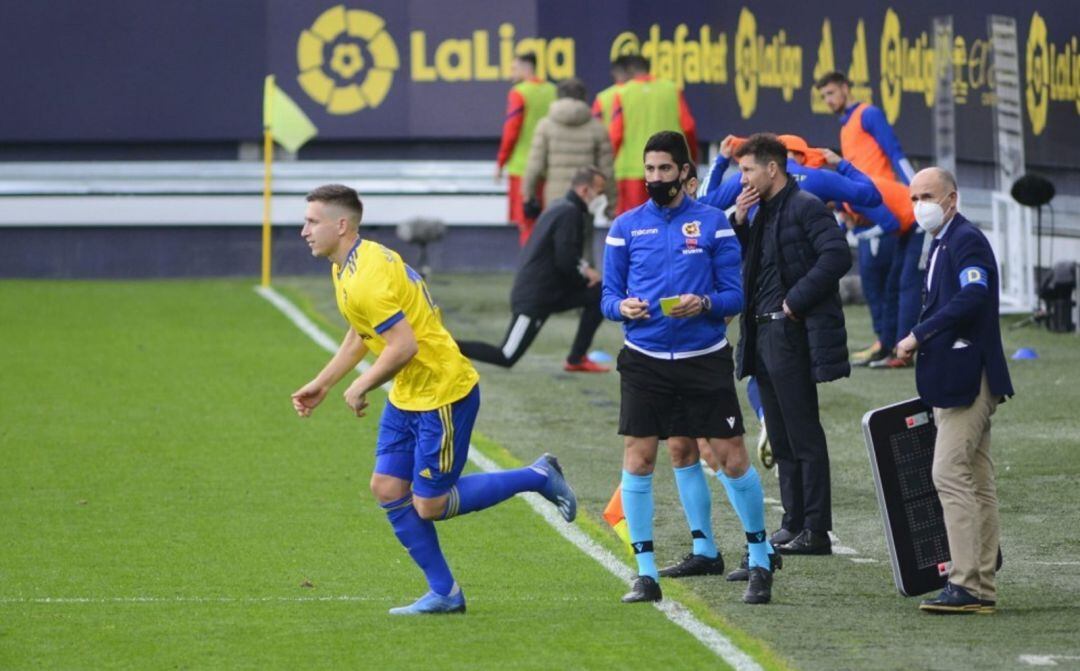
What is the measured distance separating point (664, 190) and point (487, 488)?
4.69 feet

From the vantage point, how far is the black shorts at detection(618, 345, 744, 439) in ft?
29.5

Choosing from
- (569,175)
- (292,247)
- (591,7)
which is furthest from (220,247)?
(569,175)

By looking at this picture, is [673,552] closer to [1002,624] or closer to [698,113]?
[1002,624]

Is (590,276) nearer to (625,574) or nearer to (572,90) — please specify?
(572,90)

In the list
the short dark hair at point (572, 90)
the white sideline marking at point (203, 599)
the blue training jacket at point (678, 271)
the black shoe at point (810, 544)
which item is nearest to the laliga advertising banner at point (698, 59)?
the short dark hair at point (572, 90)

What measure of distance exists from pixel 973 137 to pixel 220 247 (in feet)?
Result: 32.6

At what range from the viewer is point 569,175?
20.4 meters

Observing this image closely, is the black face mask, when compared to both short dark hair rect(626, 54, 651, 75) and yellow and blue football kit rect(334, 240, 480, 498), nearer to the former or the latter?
yellow and blue football kit rect(334, 240, 480, 498)

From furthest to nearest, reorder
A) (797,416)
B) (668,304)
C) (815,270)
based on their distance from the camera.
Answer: (797,416)
(815,270)
(668,304)

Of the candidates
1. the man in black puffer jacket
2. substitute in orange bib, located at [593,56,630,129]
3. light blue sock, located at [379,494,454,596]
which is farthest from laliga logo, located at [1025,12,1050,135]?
light blue sock, located at [379,494,454,596]

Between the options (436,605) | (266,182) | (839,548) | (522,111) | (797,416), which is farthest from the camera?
(266,182)

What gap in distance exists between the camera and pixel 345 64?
26.8 meters

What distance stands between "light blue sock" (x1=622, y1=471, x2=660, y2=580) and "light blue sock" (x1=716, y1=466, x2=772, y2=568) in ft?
1.20

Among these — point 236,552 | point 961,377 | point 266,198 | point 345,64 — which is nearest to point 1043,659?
point 961,377
